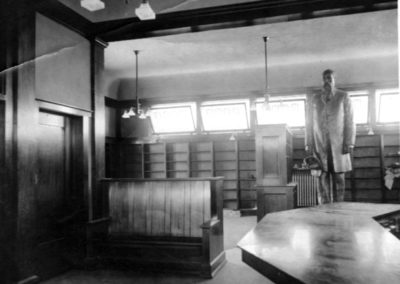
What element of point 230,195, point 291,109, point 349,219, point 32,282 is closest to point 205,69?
point 291,109

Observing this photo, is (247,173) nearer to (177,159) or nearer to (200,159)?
(200,159)

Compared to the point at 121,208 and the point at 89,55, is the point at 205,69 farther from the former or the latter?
the point at 121,208

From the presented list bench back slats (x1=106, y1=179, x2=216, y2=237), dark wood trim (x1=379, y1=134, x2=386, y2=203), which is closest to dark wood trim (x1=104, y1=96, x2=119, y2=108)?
bench back slats (x1=106, y1=179, x2=216, y2=237)

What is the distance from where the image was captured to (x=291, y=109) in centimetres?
996

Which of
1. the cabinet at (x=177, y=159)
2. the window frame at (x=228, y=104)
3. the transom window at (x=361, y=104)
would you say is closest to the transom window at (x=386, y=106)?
the transom window at (x=361, y=104)

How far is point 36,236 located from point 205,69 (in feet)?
23.5

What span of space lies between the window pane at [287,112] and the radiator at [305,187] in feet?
4.33

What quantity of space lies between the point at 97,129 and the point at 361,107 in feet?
22.7

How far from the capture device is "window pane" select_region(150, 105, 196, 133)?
10789mm

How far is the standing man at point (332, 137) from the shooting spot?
4453 mm

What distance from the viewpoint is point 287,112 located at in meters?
10.0

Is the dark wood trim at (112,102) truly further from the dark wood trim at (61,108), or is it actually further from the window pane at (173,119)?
the dark wood trim at (61,108)

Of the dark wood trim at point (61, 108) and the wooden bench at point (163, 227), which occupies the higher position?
the dark wood trim at point (61, 108)

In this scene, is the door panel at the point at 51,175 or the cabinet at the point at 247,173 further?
the cabinet at the point at 247,173
